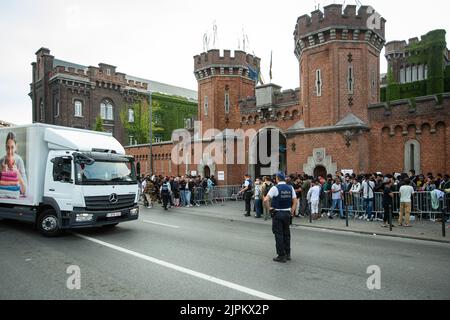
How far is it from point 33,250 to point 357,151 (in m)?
14.2

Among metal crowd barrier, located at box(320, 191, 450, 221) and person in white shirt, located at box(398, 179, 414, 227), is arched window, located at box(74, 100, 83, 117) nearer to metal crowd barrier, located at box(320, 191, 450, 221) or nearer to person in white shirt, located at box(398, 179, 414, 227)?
metal crowd barrier, located at box(320, 191, 450, 221)

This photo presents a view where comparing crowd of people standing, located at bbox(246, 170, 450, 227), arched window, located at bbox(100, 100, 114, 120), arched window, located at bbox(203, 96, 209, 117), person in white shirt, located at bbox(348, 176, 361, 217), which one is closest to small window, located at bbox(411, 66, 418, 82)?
arched window, located at bbox(203, 96, 209, 117)

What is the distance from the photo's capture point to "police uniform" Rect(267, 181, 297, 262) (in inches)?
267

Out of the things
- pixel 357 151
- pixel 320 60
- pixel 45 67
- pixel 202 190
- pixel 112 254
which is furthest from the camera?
pixel 45 67

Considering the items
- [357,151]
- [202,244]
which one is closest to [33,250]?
[202,244]

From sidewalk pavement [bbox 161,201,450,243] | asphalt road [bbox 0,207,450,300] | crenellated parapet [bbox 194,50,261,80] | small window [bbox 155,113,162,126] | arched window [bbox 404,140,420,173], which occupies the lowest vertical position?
sidewalk pavement [bbox 161,201,450,243]

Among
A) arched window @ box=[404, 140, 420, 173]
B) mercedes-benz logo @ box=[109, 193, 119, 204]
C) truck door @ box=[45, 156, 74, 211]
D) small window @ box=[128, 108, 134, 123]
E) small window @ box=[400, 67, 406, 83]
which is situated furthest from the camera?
small window @ box=[128, 108, 134, 123]

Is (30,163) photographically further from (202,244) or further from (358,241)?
(358,241)

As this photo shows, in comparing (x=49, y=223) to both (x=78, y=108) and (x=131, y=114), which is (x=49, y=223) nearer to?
(x=78, y=108)

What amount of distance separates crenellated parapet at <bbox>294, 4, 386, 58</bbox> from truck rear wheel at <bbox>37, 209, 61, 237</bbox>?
51.0 ft

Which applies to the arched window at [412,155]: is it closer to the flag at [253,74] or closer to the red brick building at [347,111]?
the red brick building at [347,111]

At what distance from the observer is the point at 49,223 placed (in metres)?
9.23

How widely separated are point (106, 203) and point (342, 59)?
46.7 ft
